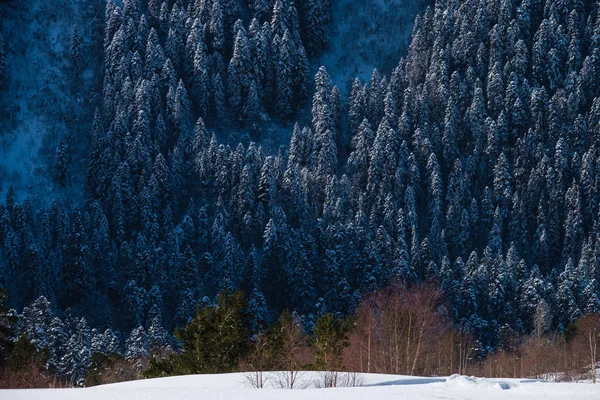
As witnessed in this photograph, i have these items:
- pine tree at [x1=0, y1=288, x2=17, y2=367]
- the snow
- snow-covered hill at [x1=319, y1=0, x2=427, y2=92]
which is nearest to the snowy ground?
pine tree at [x1=0, y1=288, x2=17, y2=367]

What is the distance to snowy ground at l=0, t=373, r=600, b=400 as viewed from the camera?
37812mm

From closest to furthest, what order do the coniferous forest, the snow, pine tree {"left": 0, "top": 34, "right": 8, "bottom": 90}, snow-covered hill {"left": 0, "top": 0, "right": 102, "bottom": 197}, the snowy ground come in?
the snowy ground
the coniferous forest
snow-covered hill {"left": 0, "top": 0, "right": 102, "bottom": 197}
pine tree {"left": 0, "top": 34, "right": 8, "bottom": 90}
the snow

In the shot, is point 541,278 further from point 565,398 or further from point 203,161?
point 565,398

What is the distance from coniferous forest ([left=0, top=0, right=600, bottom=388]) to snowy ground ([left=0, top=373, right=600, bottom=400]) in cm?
5287

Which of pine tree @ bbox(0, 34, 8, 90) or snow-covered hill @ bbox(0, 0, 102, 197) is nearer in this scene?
snow-covered hill @ bbox(0, 0, 102, 197)

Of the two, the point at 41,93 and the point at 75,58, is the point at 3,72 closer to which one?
the point at 41,93

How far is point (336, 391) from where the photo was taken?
3844cm

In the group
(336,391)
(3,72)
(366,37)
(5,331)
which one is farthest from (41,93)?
(336,391)

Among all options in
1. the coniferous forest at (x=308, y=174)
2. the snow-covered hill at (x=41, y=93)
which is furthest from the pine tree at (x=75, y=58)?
the snow-covered hill at (x=41, y=93)

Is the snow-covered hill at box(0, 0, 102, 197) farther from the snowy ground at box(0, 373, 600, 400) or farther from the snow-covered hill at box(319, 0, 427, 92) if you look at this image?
the snowy ground at box(0, 373, 600, 400)

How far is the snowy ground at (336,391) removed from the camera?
1489 inches

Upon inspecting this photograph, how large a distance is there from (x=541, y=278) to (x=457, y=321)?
41.5ft

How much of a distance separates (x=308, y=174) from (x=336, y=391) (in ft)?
300

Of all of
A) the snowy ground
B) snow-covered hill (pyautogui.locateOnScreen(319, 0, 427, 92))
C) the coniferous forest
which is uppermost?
snow-covered hill (pyautogui.locateOnScreen(319, 0, 427, 92))
